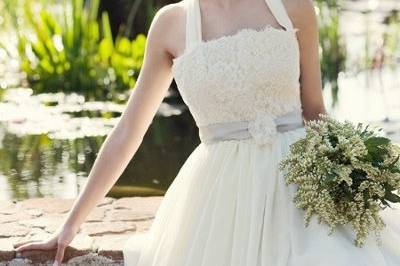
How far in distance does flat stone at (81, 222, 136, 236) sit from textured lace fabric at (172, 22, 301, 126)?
918 millimetres

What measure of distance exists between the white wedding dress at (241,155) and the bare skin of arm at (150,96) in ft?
0.22

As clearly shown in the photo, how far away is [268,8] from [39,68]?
5.35 metres

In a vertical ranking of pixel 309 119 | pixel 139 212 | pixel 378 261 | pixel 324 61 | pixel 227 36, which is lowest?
pixel 324 61

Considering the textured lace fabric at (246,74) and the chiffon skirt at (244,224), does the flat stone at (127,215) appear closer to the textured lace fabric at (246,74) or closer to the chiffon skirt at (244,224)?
the chiffon skirt at (244,224)

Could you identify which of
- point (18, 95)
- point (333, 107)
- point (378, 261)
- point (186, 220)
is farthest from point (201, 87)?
point (18, 95)

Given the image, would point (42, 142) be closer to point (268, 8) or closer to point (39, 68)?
point (39, 68)

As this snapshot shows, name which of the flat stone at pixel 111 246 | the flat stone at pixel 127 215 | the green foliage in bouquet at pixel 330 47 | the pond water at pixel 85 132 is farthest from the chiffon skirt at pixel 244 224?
the green foliage in bouquet at pixel 330 47

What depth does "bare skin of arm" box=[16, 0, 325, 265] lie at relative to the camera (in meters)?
2.92

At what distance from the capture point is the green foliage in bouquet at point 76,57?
25.8 ft

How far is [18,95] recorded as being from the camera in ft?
25.0

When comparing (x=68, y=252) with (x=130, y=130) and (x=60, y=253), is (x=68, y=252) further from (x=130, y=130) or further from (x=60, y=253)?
(x=130, y=130)

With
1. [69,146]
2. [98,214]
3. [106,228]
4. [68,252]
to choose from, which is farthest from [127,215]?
[69,146]

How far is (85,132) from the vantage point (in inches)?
256

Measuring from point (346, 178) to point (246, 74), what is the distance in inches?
16.6
